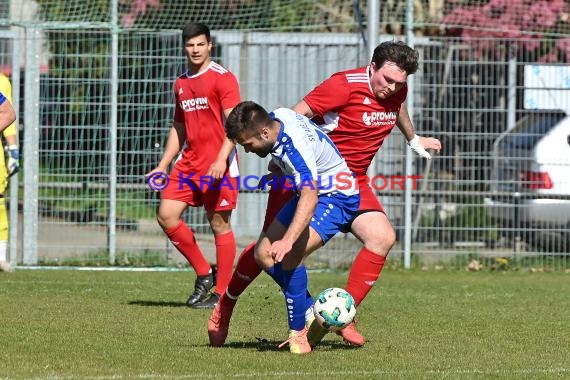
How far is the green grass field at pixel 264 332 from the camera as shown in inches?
270

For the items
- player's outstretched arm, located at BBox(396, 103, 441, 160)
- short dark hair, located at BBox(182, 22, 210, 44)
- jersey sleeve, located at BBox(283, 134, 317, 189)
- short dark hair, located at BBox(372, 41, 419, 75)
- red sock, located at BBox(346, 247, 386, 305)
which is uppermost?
short dark hair, located at BBox(182, 22, 210, 44)

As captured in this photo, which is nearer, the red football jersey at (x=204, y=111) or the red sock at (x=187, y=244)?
the red football jersey at (x=204, y=111)

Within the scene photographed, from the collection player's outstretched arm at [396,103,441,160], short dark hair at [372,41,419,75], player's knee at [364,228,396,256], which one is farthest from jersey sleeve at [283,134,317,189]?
player's outstretched arm at [396,103,441,160]

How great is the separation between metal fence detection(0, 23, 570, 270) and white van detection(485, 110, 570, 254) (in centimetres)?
2

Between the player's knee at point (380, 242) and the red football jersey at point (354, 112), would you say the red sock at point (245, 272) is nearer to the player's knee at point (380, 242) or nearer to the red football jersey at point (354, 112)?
Answer: the player's knee at point (380, 242)

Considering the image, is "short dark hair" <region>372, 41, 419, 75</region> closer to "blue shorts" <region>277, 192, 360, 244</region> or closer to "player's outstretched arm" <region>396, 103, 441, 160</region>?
"player's outstretched arm" <region>396, 103, 441, 160</region>

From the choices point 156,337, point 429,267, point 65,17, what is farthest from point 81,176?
point 156,337

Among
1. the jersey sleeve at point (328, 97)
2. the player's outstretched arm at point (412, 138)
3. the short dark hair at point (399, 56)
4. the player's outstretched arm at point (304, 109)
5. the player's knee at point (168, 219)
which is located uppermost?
the short dark hair at point (399, 56)

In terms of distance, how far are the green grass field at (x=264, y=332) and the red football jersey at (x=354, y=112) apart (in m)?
1.24

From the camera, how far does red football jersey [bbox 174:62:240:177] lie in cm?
1028

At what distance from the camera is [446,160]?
14859mm

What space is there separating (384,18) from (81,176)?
4.41 metres

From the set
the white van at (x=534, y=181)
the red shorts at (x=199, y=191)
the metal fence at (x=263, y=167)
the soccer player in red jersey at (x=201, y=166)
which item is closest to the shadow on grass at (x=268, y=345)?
the soccer player in red jersey at (x=201, y=166)

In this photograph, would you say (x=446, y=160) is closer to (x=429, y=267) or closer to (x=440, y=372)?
(x=429, y=267)
